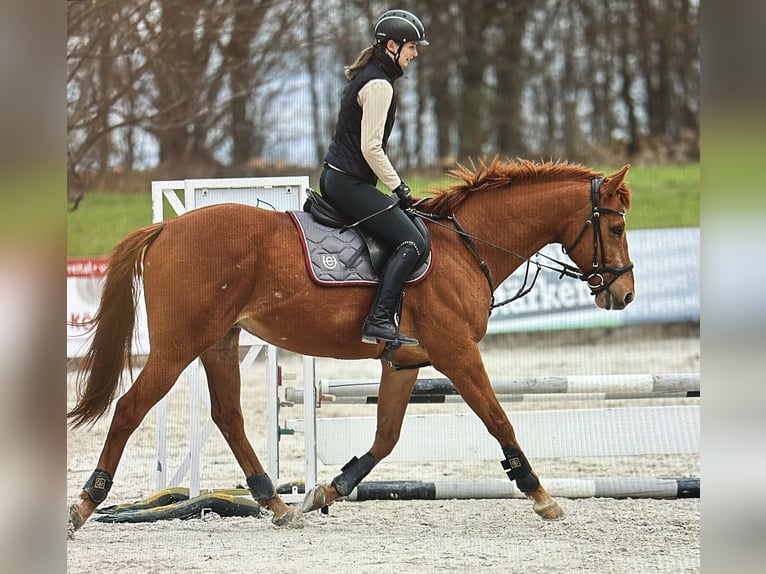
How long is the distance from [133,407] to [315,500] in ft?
2.43

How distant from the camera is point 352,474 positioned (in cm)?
314

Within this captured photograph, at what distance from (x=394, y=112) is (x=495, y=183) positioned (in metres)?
0.45

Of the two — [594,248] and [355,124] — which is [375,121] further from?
[594,248]

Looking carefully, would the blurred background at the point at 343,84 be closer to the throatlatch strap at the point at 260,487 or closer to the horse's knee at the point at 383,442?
the horse's knee at the point at 383,442

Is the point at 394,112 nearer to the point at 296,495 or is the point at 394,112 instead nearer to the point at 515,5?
the point at 515,5

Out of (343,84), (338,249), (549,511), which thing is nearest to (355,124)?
(343,84)

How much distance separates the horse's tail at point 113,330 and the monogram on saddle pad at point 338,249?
46 cm

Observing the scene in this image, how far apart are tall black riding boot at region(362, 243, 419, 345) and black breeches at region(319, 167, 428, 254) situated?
0.04m

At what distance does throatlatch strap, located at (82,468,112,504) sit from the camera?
2.70 meters

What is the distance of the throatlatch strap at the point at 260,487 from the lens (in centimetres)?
310

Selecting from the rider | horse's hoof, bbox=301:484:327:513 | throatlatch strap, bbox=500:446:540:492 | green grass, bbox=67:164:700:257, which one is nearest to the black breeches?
the rider

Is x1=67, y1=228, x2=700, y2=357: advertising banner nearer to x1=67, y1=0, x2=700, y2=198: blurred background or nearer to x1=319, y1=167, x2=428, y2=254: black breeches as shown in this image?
x1=67, y1=0, x2=700, y2=198: blurred background

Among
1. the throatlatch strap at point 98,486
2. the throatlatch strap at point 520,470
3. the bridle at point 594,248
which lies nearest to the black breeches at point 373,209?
the bridle at point 594,248
